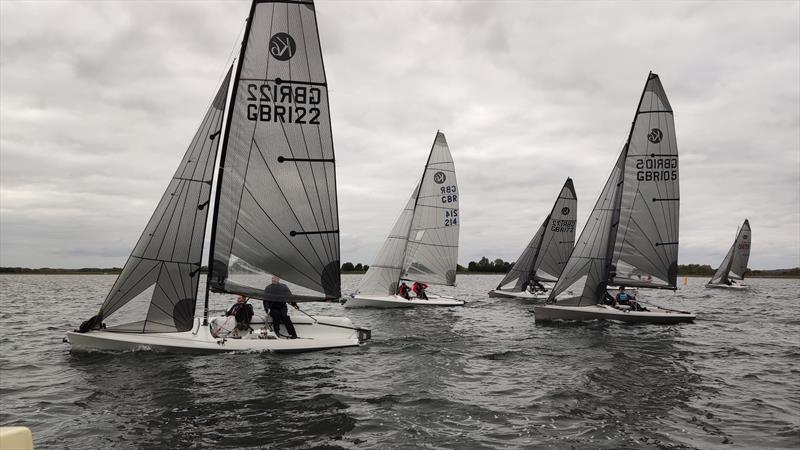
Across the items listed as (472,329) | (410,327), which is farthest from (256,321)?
(472,329)

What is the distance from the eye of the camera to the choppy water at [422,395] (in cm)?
795

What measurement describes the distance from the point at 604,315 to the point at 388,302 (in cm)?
1079

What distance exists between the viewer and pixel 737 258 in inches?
2363

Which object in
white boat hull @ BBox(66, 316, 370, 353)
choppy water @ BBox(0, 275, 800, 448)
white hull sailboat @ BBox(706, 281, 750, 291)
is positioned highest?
white hull sailboat @ BBox(706, 281, 750, 291)

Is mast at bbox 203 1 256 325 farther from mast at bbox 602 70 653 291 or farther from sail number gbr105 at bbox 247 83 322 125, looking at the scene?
A: mast at bbox 602 70 653 291

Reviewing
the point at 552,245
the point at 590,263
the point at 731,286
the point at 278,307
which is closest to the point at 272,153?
the point at 278,307

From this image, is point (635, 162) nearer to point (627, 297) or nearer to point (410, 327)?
point (627, 297)

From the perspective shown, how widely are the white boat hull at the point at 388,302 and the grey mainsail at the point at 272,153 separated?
13.7 m

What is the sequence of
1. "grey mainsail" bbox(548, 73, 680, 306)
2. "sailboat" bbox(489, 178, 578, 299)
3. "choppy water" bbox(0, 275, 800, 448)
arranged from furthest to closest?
"sailboat" bbox(489, 178, 578, 299) → "grey mainsail" bbox(548, 73, 680, 306) → "choppy water" bbox(0, 275, 800, 448)

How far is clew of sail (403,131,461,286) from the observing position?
29.3m

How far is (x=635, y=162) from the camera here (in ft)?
75.1

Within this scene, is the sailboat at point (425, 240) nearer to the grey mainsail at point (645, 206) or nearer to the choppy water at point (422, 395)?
the grey mainsail at point (645, 206)

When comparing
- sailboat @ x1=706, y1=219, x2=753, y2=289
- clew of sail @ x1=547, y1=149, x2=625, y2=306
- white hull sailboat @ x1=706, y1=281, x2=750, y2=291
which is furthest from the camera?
sailboat @ x1=706, y1=219, x2=753, y2=289

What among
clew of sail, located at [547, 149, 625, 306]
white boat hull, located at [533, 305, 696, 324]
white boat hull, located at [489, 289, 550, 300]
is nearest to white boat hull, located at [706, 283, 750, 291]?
white boat hull, located at [489, 289, 550, 300]
